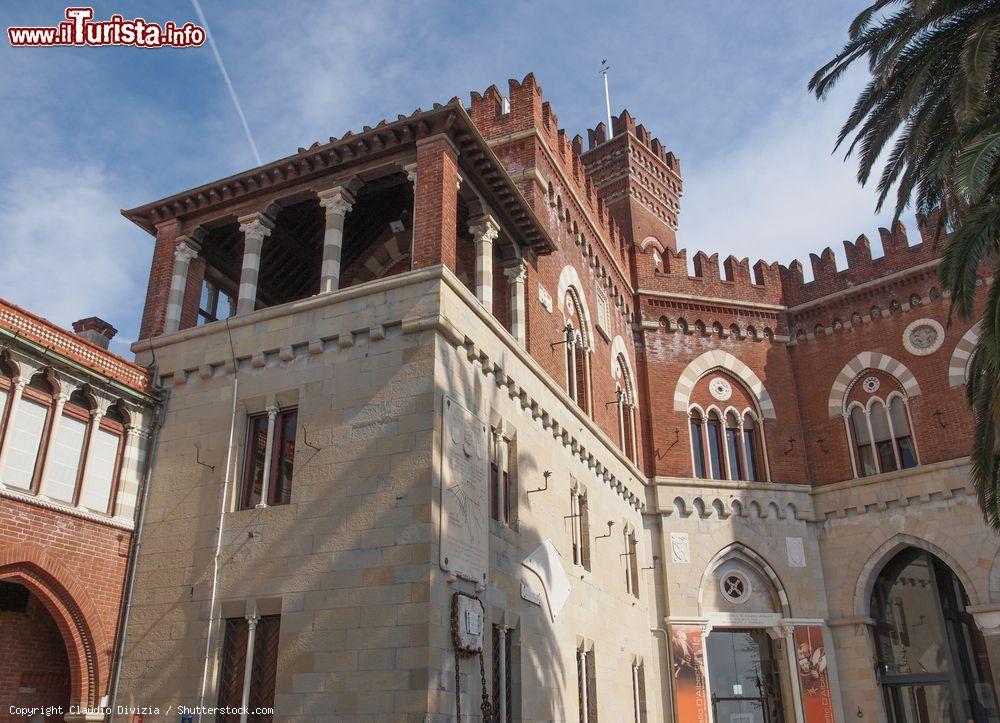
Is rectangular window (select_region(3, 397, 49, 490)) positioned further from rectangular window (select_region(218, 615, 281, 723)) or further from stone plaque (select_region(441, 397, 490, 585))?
stone plaque (select_region(441, 397, 490, 585))

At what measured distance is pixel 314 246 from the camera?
19.8 meters

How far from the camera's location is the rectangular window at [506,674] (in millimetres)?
13203

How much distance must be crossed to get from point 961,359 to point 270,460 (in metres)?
19.6

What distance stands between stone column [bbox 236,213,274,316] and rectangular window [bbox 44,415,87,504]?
3.31 meters

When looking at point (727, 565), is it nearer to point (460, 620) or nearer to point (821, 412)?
point (821, 412)

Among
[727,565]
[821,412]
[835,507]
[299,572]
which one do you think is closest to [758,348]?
[821,412]

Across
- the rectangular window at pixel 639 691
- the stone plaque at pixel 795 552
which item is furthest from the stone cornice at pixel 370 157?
the stone plaque at pixel 795 552

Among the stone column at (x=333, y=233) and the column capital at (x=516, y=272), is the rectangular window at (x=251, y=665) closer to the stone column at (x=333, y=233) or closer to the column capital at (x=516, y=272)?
the stone column at (x=333, y=233)

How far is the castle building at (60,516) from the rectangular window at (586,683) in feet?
26.8

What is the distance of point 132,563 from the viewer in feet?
45.7

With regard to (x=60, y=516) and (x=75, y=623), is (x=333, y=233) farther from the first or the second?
(x=75, y=623)

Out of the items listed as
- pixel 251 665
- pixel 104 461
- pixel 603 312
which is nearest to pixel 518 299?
pixel 603 312

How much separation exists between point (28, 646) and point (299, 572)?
4774mm

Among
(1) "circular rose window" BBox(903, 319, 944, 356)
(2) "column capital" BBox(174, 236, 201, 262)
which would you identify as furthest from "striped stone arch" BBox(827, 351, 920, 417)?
(2) "column capital" BBox(174, 236, 201, 262)
